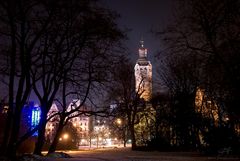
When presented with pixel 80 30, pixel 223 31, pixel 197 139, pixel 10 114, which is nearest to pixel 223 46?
pixel 223 31

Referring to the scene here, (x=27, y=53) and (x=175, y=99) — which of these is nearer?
(x=27, y=53)

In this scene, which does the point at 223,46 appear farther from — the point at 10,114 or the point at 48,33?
the point at 10,114

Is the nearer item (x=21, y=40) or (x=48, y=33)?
(x=21, y=40)

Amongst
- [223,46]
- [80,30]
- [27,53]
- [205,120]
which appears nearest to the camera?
[223,46]

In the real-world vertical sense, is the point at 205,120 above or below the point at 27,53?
below

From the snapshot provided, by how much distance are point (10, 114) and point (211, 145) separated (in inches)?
756

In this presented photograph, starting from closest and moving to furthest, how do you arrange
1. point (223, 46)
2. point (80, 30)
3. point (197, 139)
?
point (223, 46), point (80, 30), point (197, 139)

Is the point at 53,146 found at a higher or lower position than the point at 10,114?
lower

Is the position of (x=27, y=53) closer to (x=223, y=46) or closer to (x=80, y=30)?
(x=80, y=30)

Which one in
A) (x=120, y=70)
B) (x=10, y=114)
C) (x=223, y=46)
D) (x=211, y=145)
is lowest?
(x=211, y=145)

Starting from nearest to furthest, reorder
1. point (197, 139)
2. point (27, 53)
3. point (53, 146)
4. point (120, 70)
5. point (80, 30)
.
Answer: point (27, 53) < point (80, 30) < point (53, 146) < point (197, 139) < point (120, 70)

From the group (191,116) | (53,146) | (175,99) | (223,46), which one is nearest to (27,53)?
(223,46)

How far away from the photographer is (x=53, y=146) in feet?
95.0

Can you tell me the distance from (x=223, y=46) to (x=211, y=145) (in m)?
15.6
